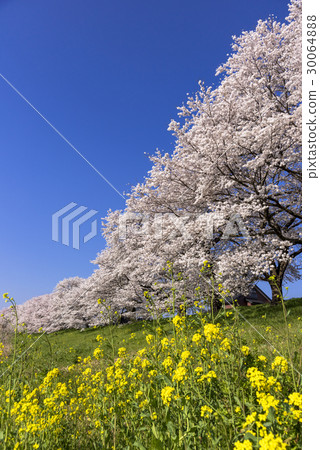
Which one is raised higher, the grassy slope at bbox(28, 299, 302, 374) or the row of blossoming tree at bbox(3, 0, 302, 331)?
the row of blossoming tree at bbox(3, 0, 302, 331)

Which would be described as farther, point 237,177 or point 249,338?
point 237,177

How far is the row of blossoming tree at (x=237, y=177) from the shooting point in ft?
42.0

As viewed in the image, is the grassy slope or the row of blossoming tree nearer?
the grassy slope

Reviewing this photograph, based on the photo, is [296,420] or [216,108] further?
[216,108]

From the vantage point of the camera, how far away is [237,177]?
45.9 feet

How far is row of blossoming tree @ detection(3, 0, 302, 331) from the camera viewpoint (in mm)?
12812

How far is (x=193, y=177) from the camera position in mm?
16000

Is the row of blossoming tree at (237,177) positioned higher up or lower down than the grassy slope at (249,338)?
higher up

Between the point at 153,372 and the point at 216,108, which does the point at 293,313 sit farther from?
the point at 153,372

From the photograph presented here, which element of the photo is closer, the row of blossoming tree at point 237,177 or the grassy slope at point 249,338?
the grassy slope at point 249,338

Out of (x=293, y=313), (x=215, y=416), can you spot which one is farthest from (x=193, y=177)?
(x=215, y=416)

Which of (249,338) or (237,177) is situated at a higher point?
(237,177)
